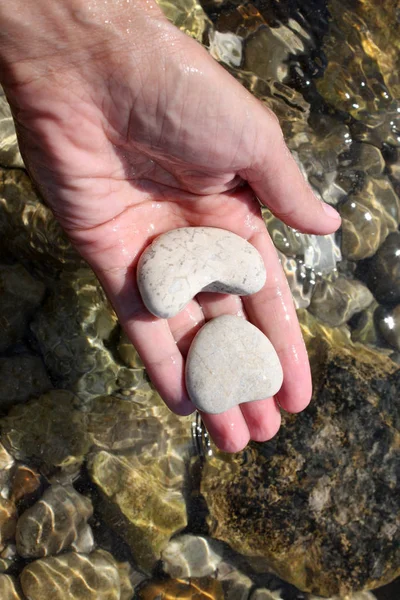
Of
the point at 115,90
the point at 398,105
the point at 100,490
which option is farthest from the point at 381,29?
the point at 100,490

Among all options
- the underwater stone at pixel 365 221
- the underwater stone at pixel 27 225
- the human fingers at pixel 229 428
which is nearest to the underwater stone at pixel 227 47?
the underwater stone at pixel 365 221

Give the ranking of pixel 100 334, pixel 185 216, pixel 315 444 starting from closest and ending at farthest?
pixel 185 216, pixel 315 444, pixel 100 334

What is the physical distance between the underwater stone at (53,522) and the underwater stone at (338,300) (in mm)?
2392

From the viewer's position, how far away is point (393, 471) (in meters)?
4.18

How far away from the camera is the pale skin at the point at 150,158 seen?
288 cm

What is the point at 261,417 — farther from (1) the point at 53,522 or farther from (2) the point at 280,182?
(1) the point at 53,522

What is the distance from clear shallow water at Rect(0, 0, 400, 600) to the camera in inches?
162

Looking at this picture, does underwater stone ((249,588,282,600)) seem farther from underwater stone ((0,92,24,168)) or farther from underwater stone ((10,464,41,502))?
underwater stone ((0,92,24,168))

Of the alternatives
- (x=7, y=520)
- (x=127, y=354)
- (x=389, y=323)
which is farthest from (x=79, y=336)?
(x=389, y=323)

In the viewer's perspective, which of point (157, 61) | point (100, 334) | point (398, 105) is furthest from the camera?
point (398, 105)

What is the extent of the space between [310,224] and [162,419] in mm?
1996

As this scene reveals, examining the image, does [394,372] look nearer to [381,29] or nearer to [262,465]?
[262,465]

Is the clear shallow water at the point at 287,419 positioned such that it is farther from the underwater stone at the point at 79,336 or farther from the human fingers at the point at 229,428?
the human fingers at the point at 229,428

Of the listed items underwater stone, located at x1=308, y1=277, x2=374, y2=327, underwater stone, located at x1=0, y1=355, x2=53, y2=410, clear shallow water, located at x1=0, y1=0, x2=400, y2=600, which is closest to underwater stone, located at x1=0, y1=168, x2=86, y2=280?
clear shallow water, located at x1=0, y1=0, x2=400, y2=600
